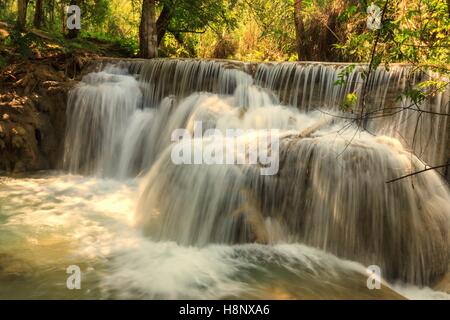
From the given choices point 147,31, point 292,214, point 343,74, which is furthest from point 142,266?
point 147,31

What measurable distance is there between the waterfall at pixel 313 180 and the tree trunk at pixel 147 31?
3.64m

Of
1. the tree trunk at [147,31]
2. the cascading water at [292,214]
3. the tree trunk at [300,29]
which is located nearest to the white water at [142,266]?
the cascading water at [292,214]

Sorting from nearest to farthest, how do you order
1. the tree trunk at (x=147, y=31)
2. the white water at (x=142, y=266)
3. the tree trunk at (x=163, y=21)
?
1. the white water at (x=142, y=266)
2. the tree trunk at (x=147, y=31)
3. the tree trunk at (x=163, y=21)

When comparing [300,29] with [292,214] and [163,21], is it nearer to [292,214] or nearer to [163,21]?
[163,21]

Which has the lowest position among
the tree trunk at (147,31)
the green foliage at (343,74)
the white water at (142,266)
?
the white water at (142,266)

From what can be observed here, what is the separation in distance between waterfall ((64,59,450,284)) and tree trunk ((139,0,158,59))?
12.0 ft

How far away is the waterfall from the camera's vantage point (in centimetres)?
460

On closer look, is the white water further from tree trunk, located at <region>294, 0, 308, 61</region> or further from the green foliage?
tree trunk, located at <region>294, 0, 308, 61</region>

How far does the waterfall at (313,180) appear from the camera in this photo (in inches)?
181

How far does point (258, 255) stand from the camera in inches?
177

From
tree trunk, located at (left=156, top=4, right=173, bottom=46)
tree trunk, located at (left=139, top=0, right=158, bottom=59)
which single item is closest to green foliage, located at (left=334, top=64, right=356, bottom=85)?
tree trunk, located at (left=139, top=0, right=158, bottom=59)

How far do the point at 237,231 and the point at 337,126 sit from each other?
9.48ft

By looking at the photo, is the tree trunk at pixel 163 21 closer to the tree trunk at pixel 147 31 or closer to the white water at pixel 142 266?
the tree trunk at pixel 147 31
